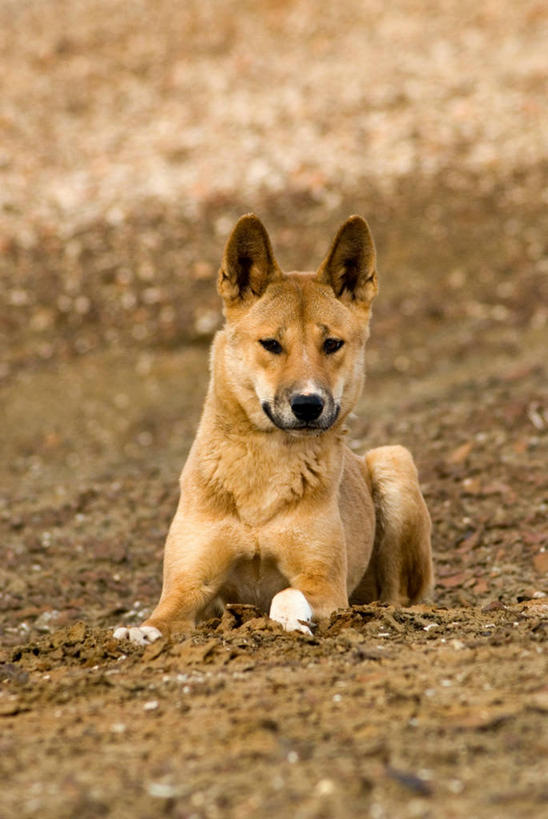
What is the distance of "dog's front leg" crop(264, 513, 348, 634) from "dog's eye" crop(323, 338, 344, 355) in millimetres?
927

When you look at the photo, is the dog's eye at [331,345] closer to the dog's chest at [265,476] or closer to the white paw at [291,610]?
the dog's chest at [265,476]

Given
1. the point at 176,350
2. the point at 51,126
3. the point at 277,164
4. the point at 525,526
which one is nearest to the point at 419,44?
the point at 277,164

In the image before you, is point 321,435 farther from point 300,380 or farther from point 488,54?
point 488,54

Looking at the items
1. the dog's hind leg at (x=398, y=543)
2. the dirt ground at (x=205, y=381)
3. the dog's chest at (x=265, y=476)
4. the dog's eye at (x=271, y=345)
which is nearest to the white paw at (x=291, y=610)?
the dirt ground at (x=205, y=381)

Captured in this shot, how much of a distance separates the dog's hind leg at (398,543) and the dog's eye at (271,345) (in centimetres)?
177

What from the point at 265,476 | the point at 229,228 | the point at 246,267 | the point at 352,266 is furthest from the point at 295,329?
the point at 229,228

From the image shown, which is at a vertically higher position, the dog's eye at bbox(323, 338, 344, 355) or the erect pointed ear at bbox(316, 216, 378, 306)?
the erect pointed ear at bbox(316, 216, 378, 306)

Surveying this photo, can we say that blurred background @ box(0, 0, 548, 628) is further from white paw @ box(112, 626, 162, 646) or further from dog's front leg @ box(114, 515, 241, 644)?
white paw @ box(112, 626, 162, 646)

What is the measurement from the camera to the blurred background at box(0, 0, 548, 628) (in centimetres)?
1009

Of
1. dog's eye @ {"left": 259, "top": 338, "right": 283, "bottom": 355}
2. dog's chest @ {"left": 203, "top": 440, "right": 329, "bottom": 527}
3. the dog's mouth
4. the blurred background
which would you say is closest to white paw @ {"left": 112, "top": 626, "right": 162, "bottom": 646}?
dog's chest @ {"left": 203, "top": 440, "right": 329, "bottom": 527}

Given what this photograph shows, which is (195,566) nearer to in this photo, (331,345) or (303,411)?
(303,411)

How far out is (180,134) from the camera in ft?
73.1

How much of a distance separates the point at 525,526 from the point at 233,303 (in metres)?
3.40

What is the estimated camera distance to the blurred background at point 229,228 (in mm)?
10094
